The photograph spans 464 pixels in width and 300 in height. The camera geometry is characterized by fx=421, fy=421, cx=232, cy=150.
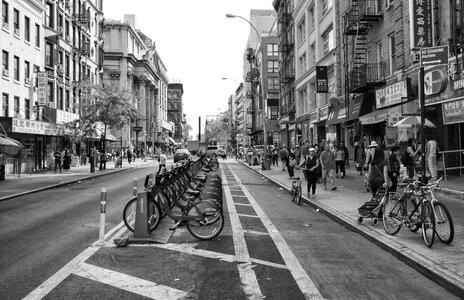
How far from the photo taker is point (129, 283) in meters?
5.39

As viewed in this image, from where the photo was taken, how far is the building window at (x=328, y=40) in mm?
29859

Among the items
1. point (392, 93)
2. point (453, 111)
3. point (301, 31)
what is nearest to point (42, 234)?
point (453, 111)

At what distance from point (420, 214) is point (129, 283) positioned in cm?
517

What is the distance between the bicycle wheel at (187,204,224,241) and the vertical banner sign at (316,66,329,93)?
2299 cm

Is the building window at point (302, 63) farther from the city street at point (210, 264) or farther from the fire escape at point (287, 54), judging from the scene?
the city street at point (210, 264)

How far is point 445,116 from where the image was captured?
1531 cm

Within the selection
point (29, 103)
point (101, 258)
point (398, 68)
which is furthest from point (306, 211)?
point (29, 103)

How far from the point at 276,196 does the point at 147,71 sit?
74202 millimetres

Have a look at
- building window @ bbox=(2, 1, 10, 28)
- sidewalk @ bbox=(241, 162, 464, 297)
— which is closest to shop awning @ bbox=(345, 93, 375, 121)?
sidewalk @ bbox=(241, 162, 464, 297)

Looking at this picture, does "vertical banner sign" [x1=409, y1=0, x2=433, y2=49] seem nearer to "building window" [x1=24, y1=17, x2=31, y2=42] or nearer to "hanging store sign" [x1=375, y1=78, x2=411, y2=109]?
"hanging store sign" [x1=375, y1=78, x2=411, y2=109]

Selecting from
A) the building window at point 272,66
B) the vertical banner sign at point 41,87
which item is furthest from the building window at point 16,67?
the building window at point 272,66

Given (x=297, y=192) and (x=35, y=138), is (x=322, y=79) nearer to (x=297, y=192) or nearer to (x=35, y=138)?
(x=297, y=192)

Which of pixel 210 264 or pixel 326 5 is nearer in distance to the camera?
pixel 210 264

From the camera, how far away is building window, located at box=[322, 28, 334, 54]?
29.9 metres
